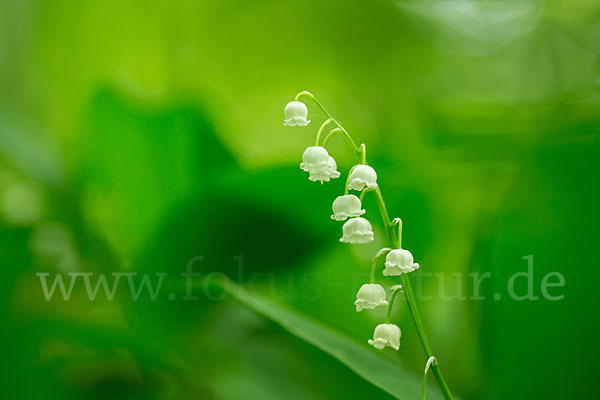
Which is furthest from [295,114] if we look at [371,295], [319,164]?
[371,295]

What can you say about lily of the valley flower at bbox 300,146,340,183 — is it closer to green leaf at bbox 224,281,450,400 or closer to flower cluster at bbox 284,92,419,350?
flower cluster at bbox 284,92,419,350

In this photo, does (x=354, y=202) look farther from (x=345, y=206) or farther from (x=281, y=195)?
(x=281, y=195)

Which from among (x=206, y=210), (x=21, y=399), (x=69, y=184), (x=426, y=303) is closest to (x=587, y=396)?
(x=426, y=303)

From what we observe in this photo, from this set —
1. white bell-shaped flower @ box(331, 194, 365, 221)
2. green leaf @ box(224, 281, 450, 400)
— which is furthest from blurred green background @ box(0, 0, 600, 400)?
white bell-shaped flower @ box(331, 194, 365, 221)

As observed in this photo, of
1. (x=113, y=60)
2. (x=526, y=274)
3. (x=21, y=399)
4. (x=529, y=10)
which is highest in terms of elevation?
(x=529, y=10)

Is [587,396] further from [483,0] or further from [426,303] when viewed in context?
[483,0]

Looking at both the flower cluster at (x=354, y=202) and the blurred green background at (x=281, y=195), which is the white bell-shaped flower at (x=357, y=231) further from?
the blurred green background at (x=281, y=195)
